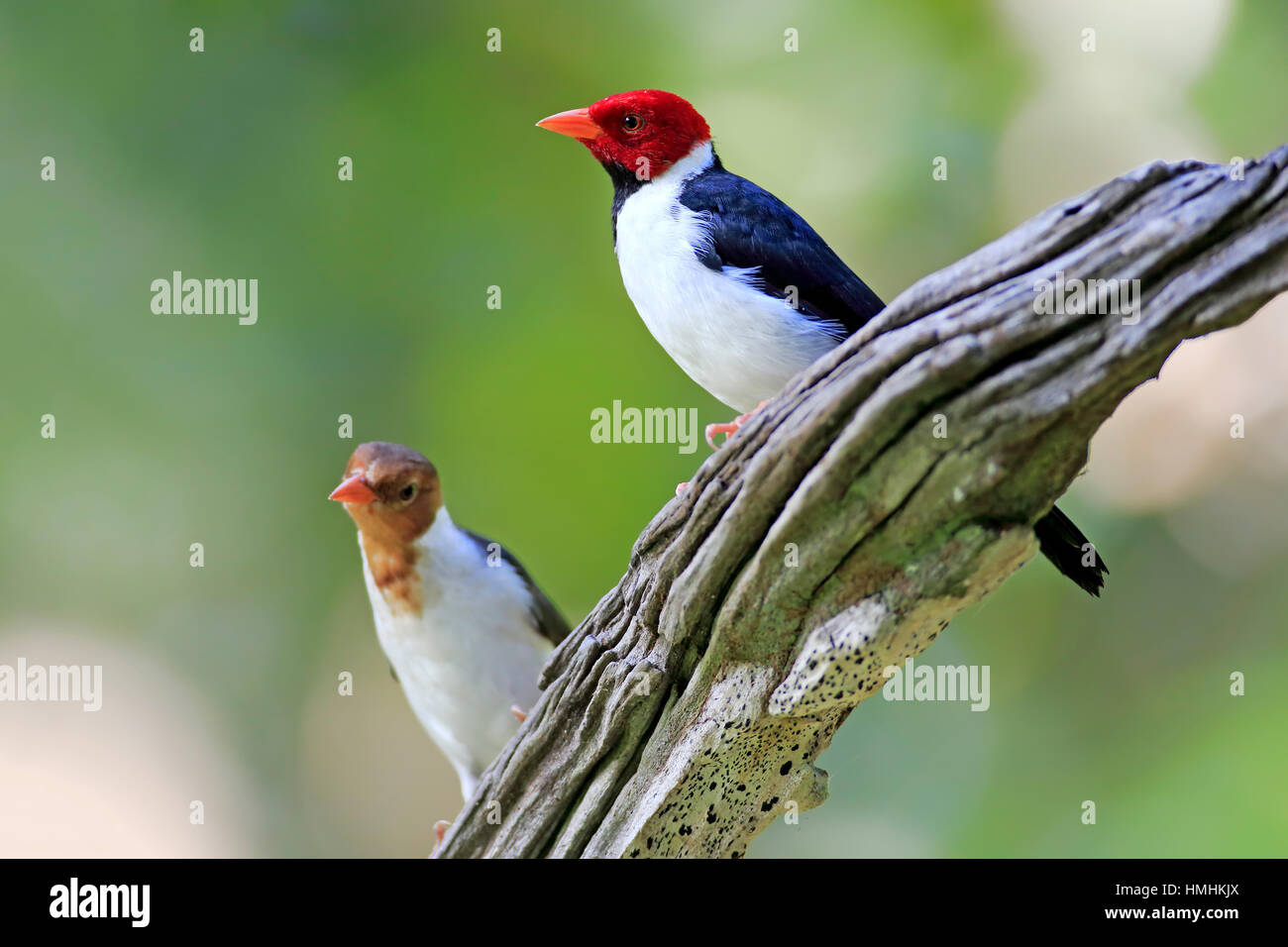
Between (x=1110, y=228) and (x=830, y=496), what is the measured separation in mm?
671

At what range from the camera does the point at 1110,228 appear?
1912 millimetres

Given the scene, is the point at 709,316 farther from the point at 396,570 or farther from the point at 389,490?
the point at 396,570

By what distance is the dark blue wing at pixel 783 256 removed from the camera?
2.85 metres

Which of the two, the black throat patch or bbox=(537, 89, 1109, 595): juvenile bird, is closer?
bbox=(537, 89, 1109, 595): juvenile bird

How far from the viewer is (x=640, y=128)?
3.29 meters

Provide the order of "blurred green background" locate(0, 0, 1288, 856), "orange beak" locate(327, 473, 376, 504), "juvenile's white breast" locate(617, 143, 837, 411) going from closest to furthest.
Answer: "juvenile's white breast" locate(617, 143, 837, 411)
"orange beak" locate(327, 473, 376, 504)
"blurred green background" locate(0, 0, 1288, 856)

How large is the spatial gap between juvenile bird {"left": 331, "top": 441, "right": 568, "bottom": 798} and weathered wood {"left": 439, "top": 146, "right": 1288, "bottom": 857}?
0.92 m

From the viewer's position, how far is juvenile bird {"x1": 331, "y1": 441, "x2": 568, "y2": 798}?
3400 mm

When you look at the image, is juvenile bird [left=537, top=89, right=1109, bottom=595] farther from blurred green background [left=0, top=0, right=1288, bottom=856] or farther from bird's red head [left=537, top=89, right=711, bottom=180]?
blurred green background [left=0, top=0, right=1288, bottom=856]

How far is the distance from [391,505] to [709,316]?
1.20 meters

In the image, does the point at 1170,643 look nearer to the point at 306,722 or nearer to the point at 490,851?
the point at 490,851

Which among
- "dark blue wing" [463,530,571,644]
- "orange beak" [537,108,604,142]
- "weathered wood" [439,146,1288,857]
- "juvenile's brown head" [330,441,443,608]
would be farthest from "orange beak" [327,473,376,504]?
"orange beak" [537,108,604,142]

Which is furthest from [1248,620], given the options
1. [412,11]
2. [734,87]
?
[412,11]

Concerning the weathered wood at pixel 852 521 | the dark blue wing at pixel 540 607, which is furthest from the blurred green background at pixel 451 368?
the weathered wood at pixel 852 521
